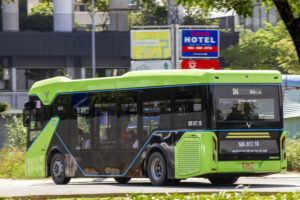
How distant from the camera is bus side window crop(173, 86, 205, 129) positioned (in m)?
17.8

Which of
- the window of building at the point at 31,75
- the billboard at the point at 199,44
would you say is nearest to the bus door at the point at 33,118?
the billboard at the point at 199,44

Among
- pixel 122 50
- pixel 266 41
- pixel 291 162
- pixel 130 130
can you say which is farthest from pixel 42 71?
pixel 130 130

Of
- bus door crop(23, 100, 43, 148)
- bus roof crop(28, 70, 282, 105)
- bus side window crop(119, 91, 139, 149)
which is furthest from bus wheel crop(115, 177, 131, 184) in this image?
bus door crop(23, 100, 43, 148)

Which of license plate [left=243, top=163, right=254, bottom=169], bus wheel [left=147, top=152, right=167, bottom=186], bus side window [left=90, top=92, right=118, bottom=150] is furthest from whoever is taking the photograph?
bus side window [left=90, top=92, right=118, bottom=150]

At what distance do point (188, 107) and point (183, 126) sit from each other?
451mm

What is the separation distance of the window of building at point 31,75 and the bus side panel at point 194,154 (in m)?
41.5

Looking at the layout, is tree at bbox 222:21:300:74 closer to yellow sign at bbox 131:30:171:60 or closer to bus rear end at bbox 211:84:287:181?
yellow sign at bbox 131:30:171:60

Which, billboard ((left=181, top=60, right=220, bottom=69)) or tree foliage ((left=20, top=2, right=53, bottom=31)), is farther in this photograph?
tree foliage ((left=20, top=2, right=53, bottom=31))

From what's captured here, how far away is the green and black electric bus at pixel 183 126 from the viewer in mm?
17828

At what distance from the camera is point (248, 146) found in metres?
18.1

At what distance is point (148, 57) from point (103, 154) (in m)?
17.8

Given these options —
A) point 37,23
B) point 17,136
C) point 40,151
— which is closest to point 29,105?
point 40,151

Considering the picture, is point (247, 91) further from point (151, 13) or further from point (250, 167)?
point (151, 13)

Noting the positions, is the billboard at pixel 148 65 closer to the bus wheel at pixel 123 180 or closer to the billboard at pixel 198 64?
the billboard at pixel 198 64
